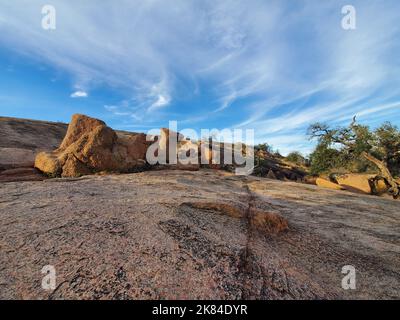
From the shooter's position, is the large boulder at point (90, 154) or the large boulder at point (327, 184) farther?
the large boulder at point (327, 184)

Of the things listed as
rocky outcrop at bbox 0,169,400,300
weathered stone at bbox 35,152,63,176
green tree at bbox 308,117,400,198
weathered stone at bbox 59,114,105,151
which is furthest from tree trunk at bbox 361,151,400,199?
weathered stone at bbox 35,152,63,176

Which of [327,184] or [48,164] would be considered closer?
[48,164]

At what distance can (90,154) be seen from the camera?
1104cm

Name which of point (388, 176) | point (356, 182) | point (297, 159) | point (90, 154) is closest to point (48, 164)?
point (90, 154)

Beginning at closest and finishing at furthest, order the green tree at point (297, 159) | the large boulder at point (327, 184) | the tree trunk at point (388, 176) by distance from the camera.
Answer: the tree trunk at point (388, 176), the large boulder at point (327, 184), the green tree at point (297, 159)

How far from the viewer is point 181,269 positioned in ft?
11.1

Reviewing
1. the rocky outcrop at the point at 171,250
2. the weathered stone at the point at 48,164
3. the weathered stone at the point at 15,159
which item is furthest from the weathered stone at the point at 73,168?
the rocky outcrop at the point at 171,250

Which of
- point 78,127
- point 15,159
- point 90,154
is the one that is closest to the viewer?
point 90,154

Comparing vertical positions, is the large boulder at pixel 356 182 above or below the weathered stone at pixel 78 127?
below

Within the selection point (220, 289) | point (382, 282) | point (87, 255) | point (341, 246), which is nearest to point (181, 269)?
point (220, 289)

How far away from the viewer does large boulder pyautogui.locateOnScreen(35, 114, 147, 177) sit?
10.7 m

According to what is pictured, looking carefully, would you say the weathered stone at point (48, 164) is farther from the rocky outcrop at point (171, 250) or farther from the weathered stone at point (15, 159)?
the rocky outcrop at point (171, 250)

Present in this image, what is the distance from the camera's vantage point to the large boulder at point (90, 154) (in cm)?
1069

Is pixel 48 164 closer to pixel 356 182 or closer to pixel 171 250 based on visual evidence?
pixel 171 250
